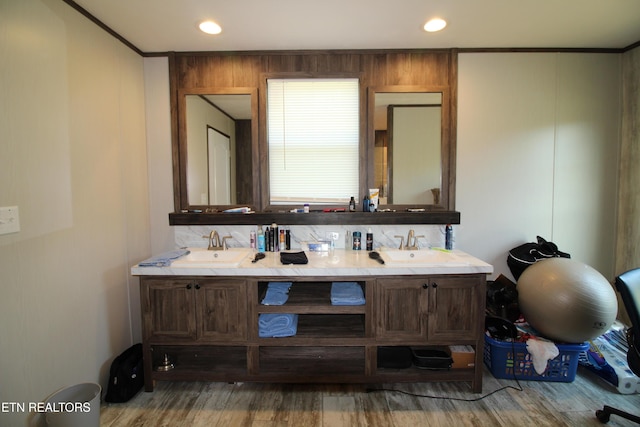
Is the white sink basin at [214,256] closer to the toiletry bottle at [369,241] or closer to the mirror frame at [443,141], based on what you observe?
the toiletry bottle at [369,241]

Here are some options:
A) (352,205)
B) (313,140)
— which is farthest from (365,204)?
(313,140)

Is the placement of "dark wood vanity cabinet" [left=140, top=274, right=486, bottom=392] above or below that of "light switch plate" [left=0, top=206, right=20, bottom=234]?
below

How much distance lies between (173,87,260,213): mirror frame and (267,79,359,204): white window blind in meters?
0.12

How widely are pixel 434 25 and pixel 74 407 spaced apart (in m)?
3.24

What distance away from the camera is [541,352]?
1.96m

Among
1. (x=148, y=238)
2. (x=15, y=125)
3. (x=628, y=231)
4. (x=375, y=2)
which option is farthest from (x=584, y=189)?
(x=15, y=125)

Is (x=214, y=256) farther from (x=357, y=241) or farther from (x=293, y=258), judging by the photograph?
(x=357, y=241)

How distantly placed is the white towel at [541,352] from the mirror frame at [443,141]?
1.12m

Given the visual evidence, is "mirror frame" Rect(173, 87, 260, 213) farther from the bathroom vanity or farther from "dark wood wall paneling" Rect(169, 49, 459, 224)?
the bathroom vanity

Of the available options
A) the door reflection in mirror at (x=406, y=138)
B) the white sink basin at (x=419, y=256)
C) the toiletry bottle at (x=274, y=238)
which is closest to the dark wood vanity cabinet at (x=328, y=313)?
the white sink basin at (x=419, y=256)

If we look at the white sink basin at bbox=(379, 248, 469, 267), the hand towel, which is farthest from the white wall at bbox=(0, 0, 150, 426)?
the white sink basin at bbox=(379, 248, 469, 267)

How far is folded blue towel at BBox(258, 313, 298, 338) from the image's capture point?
192 centimetres

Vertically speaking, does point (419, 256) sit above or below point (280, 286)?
above

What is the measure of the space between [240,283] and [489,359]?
76.8 inches
